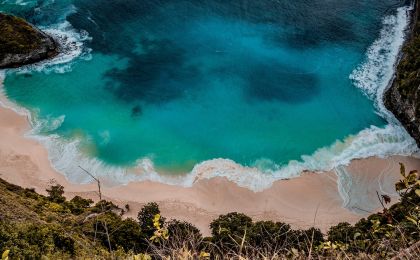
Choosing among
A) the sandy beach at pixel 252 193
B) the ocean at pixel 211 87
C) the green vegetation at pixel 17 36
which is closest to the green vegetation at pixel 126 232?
the sandy beach at pixel 252 193

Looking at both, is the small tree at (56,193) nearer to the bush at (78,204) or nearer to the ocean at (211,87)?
the bush at (78,204)

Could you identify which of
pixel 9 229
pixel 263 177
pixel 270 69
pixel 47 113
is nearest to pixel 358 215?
pixel 263 177

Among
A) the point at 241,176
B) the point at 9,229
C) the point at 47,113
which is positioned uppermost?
the point at 9,229

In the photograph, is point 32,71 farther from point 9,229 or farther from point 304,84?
point 9,229

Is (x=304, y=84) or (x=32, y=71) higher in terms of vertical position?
(x=304, y=84)

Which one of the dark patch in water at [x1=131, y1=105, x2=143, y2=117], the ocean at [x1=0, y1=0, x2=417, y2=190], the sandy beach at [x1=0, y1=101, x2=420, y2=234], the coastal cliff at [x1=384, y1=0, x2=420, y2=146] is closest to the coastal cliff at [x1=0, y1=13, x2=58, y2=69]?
the ocean at [x1=0, y1=0, x2=417, y2=190]

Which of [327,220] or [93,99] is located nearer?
[327,220]

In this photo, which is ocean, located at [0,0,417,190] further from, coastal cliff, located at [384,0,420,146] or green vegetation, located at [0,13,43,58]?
green vegetation, located at [0,13,43,58]
